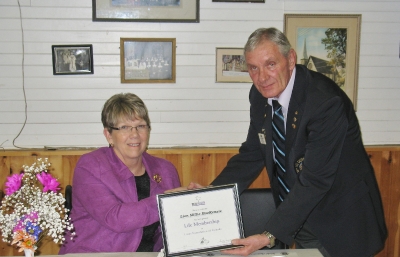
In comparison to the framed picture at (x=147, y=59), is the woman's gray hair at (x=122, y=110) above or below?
below

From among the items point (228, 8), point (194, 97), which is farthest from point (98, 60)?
point (228, 8)

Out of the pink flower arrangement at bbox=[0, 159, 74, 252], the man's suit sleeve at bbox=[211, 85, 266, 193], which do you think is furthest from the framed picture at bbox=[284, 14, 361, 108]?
the pink flower arrangement at bbox=[0, 159, 74, 252]

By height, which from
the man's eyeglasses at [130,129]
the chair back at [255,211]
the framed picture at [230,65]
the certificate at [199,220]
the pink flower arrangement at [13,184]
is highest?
the framed picture at [230,65]

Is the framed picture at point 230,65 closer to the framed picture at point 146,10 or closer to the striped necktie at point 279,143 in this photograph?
the framed picture at point 146,10

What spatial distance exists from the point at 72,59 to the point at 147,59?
1.90 ft

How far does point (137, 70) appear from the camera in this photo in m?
3.43

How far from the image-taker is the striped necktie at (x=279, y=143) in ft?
7.67

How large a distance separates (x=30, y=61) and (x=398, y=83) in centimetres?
299

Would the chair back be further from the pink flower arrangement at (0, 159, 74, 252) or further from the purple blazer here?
the pink flower arrangement at (0, 159, 74, 252)

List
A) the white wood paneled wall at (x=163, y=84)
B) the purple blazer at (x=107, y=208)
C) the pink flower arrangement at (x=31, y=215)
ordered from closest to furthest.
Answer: the pink flower arrangement at (x=31, y=215) < the purple blazer at (x=107, y=208) < the white wood paneled wall at (x=163, y=84)

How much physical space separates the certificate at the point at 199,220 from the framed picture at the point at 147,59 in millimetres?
1610

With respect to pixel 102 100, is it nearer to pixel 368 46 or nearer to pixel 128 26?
pixel 128 26

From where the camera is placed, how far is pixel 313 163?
6.97 ft

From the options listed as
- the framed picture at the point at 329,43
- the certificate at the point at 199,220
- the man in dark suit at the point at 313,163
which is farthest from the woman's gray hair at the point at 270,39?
the framed picture at the point at 329,43
